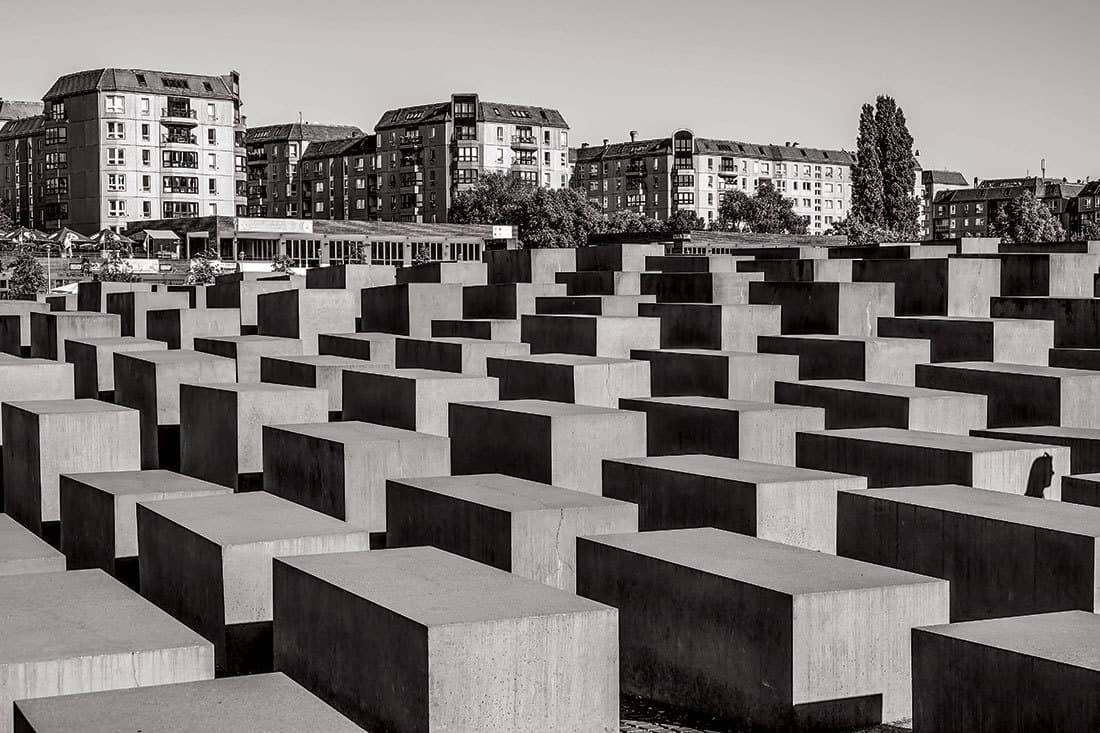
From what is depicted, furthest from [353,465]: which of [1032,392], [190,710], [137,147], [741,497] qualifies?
[137,147]

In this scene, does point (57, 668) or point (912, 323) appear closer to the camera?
point (57, 668)

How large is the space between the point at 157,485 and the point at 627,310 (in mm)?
9579

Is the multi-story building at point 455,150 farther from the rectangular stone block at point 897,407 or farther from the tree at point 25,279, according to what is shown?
the rectangular stone block at point 897,407

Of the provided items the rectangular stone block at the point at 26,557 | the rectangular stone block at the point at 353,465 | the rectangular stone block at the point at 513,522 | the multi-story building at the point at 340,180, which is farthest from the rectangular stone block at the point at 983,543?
Result: the multi-story building at the point at 340,180

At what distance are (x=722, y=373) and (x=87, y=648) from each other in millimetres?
8972

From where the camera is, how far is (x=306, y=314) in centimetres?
1975

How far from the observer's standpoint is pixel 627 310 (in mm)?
19391

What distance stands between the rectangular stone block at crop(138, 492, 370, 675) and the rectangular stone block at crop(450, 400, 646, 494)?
2.40 m

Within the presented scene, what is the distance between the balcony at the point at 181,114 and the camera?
262 feet

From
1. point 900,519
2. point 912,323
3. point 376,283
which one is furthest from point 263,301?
point 900,519

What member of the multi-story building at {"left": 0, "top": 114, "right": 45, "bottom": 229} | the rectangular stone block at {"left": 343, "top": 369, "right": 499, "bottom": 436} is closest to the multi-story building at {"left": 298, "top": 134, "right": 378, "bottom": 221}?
the multi-story building at {"left": 0, "top": 114, "right": 45, "bottom": 229}

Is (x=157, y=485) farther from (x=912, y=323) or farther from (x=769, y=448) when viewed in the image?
(x=912, y=323)

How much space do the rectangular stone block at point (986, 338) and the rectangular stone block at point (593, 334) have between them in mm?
3184

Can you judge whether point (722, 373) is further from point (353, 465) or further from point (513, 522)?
point (513, 522)
